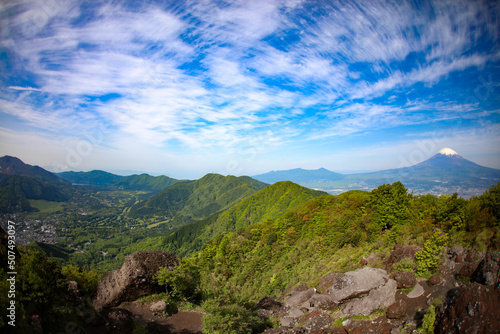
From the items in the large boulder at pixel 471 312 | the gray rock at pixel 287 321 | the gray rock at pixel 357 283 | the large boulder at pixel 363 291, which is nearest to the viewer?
the large boulder at pixel 471 312

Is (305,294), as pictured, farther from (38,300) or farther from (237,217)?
(237,217)

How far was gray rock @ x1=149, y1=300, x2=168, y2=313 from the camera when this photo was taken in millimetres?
16828

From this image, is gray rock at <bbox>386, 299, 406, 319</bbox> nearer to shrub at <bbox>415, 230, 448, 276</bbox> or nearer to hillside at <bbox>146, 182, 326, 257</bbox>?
shrub at <bbox>415, 230, 448, 276</bbox>

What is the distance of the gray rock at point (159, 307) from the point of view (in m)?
16.8

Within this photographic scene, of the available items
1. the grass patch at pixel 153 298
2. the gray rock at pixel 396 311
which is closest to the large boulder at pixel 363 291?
the gray rock at pixel 396 311

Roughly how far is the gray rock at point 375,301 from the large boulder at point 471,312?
3934 mm

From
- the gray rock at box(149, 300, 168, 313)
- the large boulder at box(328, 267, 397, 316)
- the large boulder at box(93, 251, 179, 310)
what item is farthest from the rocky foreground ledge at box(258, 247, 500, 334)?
the large boulder at box(93, 251, 179, 310)

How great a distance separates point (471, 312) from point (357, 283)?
7.03m

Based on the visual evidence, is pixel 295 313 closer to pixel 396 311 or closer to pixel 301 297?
pixel 301 297

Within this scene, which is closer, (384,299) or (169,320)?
(384,299)

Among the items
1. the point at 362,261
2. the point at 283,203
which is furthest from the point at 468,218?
the point at 283,203

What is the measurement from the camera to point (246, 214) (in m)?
116

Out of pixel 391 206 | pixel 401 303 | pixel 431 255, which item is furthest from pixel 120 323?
pixel 391 206

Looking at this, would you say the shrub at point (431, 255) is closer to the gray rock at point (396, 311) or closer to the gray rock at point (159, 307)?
the gray rock at point (396, 311)
